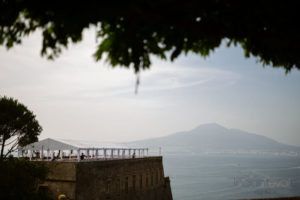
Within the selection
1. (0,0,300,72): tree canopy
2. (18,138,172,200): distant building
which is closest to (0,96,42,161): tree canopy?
(18,138,172,200): distant building

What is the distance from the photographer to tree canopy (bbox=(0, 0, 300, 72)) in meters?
3.81

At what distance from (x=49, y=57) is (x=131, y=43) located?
1.87 metres

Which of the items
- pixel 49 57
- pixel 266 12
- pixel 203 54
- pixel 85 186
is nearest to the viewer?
pixel 266 12

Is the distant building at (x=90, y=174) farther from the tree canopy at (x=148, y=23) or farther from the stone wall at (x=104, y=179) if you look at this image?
the tree canopy at (x=148, y=23)

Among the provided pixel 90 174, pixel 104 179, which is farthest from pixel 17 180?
pixel 104 179

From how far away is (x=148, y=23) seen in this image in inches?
164

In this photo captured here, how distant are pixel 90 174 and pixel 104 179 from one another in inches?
80.8

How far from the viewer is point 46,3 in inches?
155

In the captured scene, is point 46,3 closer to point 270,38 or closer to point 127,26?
point 127,26

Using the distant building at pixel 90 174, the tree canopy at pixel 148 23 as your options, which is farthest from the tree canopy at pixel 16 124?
the tree canopy at pixel 148 23

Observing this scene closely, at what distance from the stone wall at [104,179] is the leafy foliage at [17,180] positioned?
301 cm

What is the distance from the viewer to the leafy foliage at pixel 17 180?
1573cm

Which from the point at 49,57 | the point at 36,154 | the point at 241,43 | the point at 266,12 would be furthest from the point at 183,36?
the point at 36,154

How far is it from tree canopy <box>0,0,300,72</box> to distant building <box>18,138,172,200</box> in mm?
18419
